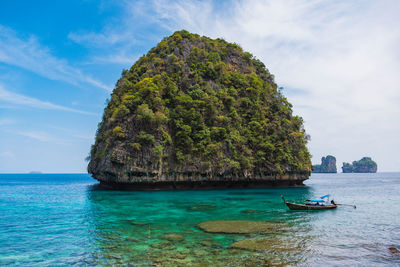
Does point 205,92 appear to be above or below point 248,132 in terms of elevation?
above

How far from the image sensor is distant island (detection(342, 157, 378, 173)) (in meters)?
151

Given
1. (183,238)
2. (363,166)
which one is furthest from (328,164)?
(183,238)

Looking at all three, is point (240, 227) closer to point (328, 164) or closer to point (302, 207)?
point (302, 207)

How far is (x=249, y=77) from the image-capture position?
4888cm

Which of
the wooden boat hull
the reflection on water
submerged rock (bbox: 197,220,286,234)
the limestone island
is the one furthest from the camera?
the limestone island

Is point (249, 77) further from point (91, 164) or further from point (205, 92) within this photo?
point (91, 164)

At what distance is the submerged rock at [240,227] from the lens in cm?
1388

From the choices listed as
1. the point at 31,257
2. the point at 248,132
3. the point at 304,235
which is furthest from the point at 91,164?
the point at 304,235

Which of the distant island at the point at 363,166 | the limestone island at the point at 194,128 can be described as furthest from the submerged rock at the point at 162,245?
the distant island at the point at 363,166

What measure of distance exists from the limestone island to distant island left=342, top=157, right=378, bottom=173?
130 meters

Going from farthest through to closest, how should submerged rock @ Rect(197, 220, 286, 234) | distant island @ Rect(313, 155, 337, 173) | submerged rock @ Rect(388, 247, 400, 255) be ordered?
distant island @ Rect(313, 155, 337, 173), submerged rock @ Rect(197, 220, 286, 234), submerged rock @ Rect(388, 247, 400, 255)

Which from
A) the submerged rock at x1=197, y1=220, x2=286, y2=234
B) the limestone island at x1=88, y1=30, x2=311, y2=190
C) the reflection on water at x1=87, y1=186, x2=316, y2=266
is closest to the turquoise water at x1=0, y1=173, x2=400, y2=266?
the reflection on water at x1=87, y1=186, x2=316, y2=266

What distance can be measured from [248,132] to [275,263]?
3384 centimetres

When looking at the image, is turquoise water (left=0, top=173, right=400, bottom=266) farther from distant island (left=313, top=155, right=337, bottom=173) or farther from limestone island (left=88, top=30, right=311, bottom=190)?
distant island (left=313, top=155, right=337, bottom=173)
